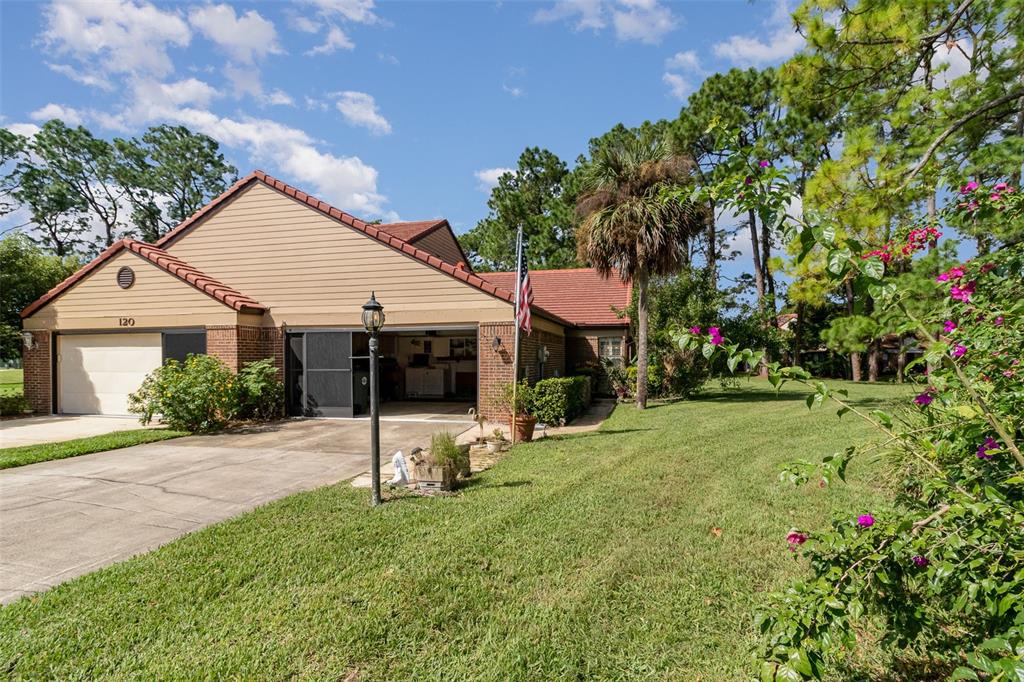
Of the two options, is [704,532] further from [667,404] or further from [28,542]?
[667,404]

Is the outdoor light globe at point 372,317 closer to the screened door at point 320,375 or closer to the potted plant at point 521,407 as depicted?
the potted plant at point 521,407

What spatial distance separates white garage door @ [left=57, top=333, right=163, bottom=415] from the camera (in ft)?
44.1

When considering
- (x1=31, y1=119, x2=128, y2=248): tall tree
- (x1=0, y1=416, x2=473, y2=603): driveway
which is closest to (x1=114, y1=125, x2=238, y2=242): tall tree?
(x1=31, y1=119, x2=128, y2=248): tall tree

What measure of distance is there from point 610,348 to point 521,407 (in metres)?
8.80

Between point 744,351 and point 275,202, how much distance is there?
14143 mm

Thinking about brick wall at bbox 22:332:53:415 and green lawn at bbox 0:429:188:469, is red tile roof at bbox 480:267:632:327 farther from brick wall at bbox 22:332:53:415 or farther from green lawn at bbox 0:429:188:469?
brick wall at bbox 22:332:53:415

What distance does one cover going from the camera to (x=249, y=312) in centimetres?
1303

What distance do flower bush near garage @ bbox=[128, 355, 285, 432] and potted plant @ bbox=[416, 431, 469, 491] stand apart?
6.98 m

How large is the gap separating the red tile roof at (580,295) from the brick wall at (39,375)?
14817 mm

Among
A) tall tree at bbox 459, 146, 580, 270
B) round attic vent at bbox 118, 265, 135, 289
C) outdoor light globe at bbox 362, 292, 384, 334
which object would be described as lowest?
outdoor light globe at bbox 362, 292, 384, 334

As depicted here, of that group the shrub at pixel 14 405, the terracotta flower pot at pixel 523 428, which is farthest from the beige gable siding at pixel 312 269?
the shrub at pixel 14 405

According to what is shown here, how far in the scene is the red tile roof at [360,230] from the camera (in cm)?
1241

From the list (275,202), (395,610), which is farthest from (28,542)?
(275,202)

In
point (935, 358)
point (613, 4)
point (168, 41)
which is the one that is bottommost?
point (935, 358)
